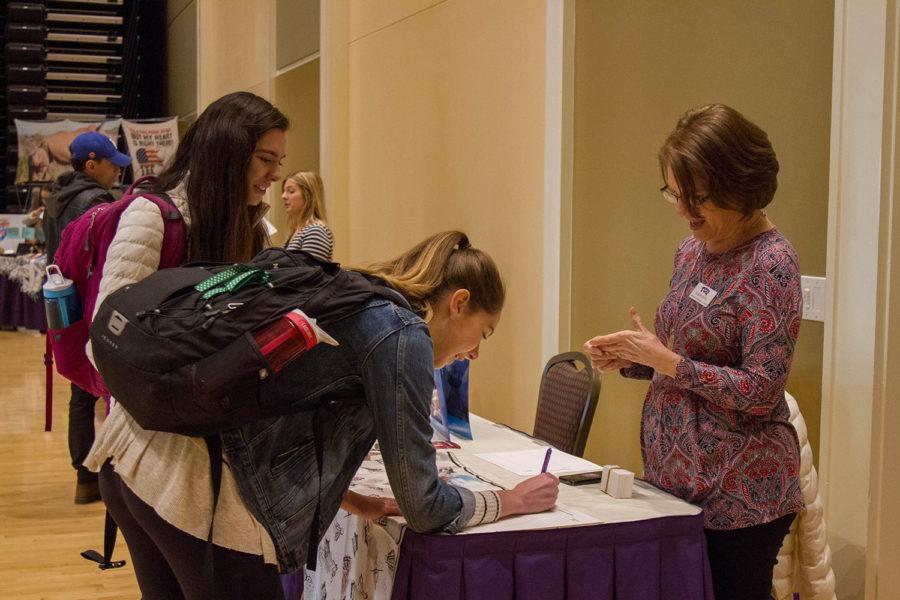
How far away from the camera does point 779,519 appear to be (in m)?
1.93

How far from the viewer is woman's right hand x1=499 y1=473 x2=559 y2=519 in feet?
6.39

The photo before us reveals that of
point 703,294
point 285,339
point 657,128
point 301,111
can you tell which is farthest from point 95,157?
point 301,111

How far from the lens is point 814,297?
9.00 ft

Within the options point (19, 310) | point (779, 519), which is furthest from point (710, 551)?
point (19, 310)

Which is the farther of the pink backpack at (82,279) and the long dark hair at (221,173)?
the pink backpack at (82,279)

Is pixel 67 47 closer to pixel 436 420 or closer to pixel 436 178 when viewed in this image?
pixel 436 178

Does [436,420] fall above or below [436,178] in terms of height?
below

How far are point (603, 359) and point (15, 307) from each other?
10178 millimetres

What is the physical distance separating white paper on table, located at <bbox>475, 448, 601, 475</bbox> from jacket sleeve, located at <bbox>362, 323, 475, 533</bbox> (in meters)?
0.86

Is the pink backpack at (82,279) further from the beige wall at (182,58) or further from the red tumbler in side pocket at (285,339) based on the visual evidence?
the beige wall at (182,58)

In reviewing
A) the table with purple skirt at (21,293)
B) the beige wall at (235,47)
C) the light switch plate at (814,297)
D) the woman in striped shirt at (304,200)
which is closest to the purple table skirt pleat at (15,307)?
the table with purple skirt at (21,293)

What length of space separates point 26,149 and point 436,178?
8.48 m

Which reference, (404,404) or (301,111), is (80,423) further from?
(301,111)

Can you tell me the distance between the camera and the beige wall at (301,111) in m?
8.38
